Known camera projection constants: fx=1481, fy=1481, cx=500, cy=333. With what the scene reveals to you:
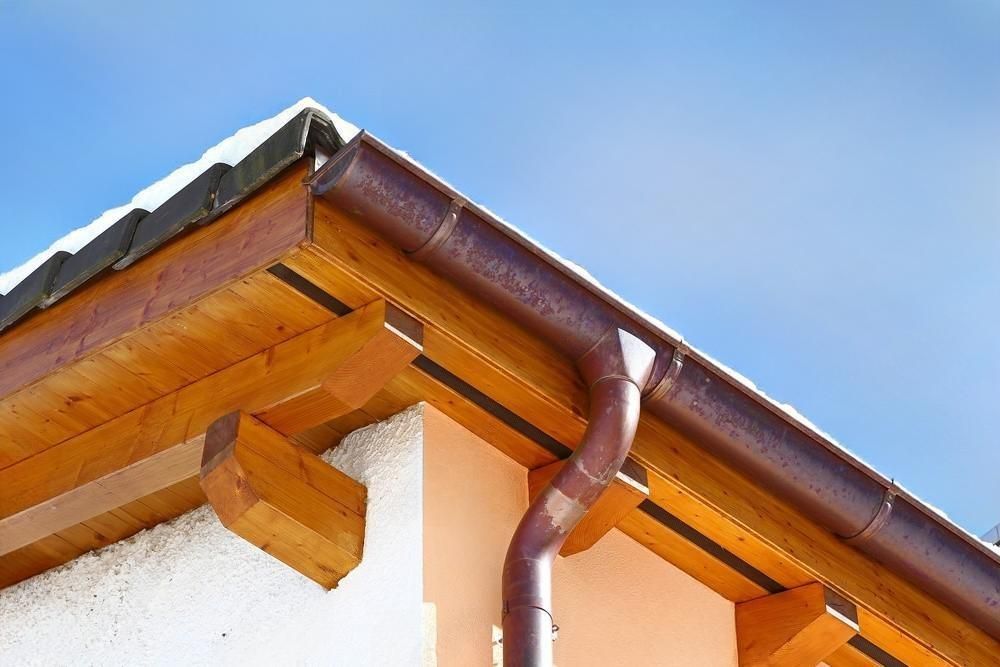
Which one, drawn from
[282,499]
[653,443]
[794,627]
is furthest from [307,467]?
[794,627]

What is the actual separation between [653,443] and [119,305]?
56.4 inches

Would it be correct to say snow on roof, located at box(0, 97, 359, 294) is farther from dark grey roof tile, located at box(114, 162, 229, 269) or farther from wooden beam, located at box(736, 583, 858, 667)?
wooden beam, located at box(736, 583, 858, 667)

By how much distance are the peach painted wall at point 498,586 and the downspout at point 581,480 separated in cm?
13

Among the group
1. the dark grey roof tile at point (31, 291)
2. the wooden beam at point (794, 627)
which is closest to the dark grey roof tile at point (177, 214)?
the dark grey roof tile at point (31, 291)

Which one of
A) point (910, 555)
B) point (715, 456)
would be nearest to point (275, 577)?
point (715, 456)

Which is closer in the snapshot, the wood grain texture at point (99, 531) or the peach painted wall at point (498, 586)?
the peach painted wall at point (498, 586)

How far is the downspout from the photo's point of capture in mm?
3512

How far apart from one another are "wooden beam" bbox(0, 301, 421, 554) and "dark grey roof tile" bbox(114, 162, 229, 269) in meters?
0.38

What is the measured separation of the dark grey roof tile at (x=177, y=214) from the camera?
3.61 m

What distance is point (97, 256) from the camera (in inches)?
149

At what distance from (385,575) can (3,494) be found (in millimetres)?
1272

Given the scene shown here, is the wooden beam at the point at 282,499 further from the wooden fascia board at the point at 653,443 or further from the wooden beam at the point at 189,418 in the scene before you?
the wooden fascia board at the point at 653,443

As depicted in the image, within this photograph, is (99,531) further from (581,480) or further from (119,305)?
(581,480)

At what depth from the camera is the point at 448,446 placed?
12.6ft
